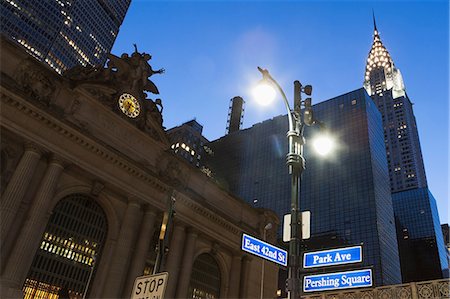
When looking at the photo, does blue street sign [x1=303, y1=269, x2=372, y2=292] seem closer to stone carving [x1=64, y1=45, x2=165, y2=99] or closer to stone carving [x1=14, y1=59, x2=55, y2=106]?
stone carving [x1=14, y1=59, x2=55, y2=106]

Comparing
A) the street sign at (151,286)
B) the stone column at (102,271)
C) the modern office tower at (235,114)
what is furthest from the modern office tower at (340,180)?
the street sign at (151,286)

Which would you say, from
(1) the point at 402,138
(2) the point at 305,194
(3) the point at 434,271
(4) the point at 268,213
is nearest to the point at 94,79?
(4) the point at 268,213

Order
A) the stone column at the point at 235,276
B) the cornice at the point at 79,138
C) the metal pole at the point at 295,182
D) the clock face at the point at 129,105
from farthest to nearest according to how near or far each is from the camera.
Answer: the stone column at the point at 235,276
the clock face at the point at 129,105
the cornice at the point at 79,138
the metal pole at the point at 295,182

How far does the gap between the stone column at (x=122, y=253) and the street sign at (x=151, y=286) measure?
618 inches

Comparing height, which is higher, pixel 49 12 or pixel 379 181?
pixel 49 12

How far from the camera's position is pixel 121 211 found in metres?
27.4

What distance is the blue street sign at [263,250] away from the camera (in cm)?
1195

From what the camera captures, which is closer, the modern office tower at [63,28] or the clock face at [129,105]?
the clock face at [129,105]

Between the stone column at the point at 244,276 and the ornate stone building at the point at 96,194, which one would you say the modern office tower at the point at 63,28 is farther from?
the stone column at the point at 244,276

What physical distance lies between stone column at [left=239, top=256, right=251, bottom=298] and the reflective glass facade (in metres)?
120

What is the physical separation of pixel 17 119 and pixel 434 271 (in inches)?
5877

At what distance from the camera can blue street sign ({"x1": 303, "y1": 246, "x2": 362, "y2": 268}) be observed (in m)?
11.3

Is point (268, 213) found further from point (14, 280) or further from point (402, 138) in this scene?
point (402, 138)

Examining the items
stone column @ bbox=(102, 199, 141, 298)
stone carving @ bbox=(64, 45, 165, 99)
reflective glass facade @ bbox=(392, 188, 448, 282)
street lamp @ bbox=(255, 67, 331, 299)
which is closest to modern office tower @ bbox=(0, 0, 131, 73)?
stone carving @ bbox=(64, 45, 165, 99)
